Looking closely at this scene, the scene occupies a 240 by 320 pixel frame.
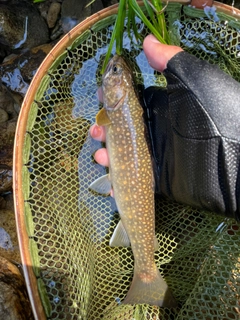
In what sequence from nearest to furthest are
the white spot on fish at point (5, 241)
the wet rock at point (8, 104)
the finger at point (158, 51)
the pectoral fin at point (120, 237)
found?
1. the finger at point (158, 51)
2. the pectoral fin at point (120, 237)
3. the white spot on fish at point (5, 241)
4. the wet rock at point (8, 104)

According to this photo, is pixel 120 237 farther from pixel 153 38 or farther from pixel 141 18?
pixel 141 18

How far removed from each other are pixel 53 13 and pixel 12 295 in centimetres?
270

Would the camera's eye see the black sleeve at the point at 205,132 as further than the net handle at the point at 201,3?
No

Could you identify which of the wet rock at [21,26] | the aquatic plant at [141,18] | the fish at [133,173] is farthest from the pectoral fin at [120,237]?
the wet rock at [21,26]

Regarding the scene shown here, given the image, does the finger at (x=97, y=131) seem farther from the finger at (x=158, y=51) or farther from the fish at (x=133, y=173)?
the finger at (x=158, y=51)

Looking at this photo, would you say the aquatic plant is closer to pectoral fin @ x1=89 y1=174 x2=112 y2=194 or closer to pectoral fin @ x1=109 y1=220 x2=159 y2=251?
pectoral fin @ x1=89 y1=174 x2=112 y2=194

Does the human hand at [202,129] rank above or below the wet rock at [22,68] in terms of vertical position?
below

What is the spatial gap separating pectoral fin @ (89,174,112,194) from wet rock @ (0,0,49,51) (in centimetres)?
170

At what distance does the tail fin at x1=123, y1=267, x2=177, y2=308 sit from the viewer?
96.2 inches

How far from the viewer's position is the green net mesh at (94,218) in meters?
2.40

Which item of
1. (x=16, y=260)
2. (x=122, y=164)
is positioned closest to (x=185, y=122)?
(x=122, y=164)

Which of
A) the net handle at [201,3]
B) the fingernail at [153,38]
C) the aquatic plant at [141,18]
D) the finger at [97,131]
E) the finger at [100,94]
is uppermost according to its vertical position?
the aquatic plant at [141,18]

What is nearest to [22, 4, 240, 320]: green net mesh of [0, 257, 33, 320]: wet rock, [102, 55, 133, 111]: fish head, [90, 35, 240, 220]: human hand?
[102, 55, 133, 111]: fish head

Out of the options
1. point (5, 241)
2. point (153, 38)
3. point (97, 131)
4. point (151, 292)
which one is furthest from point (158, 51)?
point (5, 241)
